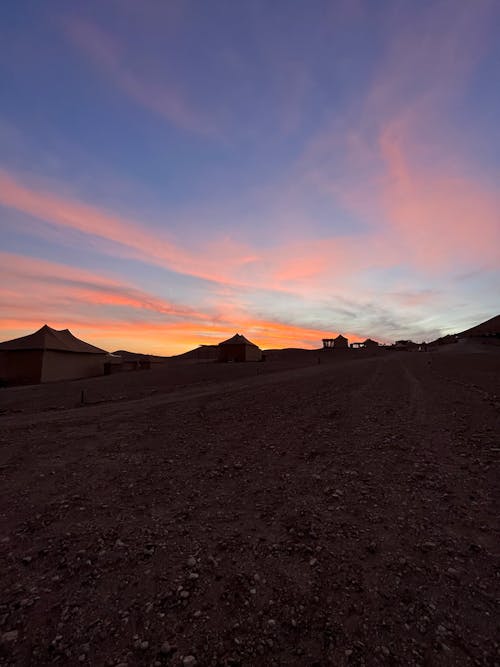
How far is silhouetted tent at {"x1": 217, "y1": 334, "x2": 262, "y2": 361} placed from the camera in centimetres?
5247

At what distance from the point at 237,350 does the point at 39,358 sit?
27218mm

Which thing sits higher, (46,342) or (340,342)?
(340,342)

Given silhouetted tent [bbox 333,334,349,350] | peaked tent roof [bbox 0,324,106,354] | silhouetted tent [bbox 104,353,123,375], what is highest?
silhouetted tent [bbox 333,334,349,350]

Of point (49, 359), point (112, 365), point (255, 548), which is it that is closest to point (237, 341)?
point (112, 365)

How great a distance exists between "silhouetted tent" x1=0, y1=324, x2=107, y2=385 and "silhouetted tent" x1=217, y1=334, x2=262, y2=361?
21.8 meters

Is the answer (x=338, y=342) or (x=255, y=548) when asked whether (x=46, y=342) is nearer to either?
(x=255, y=548)

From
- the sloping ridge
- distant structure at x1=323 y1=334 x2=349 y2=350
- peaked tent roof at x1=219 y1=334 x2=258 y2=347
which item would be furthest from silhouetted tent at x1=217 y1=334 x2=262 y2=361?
the sloping ridge

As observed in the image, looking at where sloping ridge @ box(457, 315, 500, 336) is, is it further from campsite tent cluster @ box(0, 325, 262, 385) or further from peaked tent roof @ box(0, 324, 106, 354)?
peaked tent roof @ box(0, 324, 106, 354)

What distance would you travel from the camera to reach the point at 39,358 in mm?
33062

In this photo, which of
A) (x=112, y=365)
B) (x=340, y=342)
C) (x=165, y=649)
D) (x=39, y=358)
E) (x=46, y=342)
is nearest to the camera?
(x=165, y=649)

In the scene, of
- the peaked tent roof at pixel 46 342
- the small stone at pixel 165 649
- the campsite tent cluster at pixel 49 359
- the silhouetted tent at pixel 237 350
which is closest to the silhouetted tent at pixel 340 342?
the silhouetted tent at pixel 237 350

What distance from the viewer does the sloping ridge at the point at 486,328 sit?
7231 cm

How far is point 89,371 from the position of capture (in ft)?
130

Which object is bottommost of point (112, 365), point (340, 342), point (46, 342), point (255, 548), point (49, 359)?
point (255, 548)
